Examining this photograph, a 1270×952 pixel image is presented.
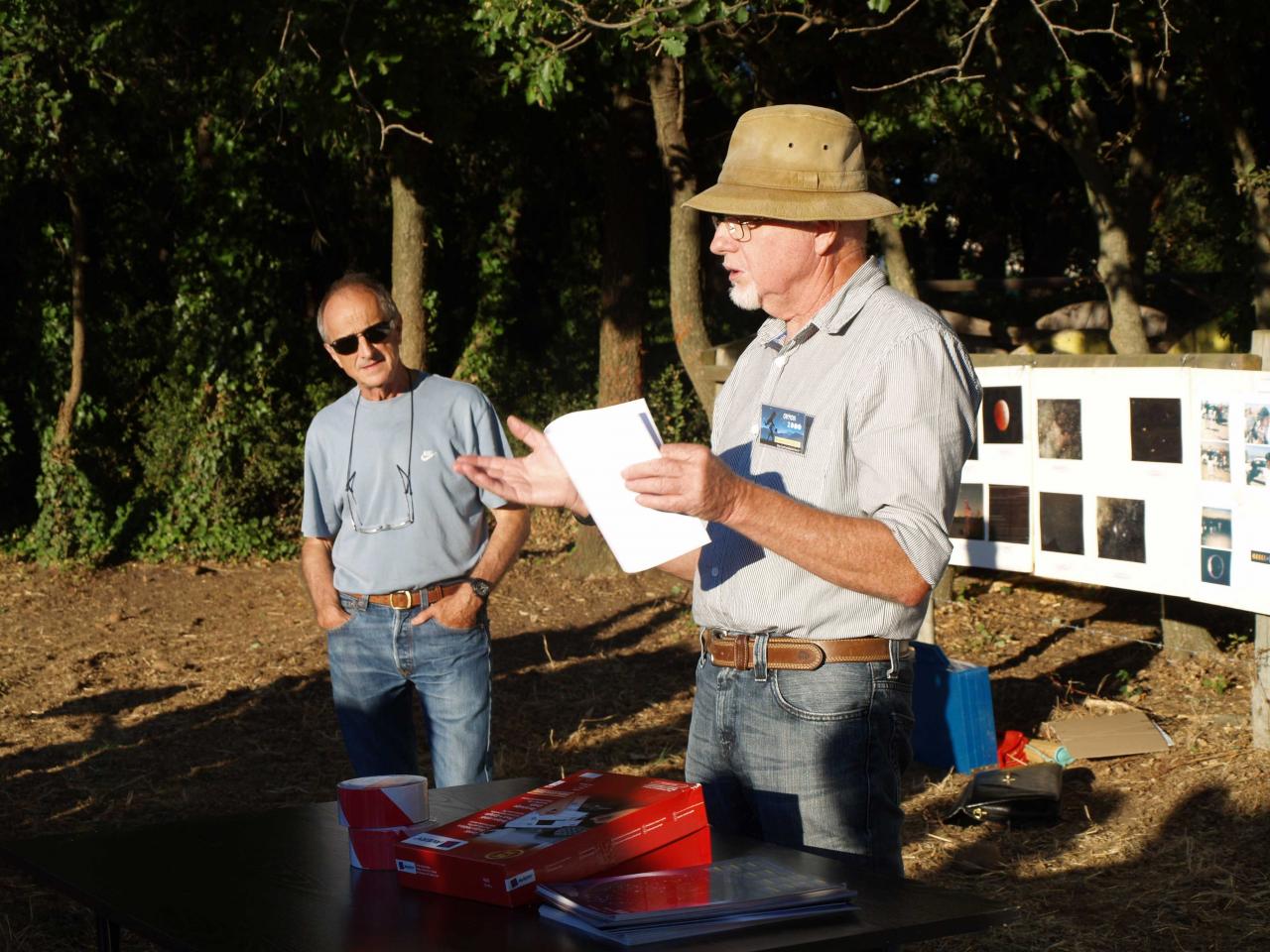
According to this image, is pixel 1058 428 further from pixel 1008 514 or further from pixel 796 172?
pixel 796 172

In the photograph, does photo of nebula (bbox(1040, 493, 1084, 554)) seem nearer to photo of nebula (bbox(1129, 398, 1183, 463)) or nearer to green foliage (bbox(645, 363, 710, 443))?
photo of nebula (bbox(1129, 398, 1183, 463))

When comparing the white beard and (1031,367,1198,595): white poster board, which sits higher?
the white beard

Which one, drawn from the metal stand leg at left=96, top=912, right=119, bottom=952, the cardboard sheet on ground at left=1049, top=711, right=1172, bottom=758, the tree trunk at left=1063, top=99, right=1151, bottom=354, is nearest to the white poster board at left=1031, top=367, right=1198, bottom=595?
the cardboard sheet on ground at left=1049, top=711, right=1172, bottom=758

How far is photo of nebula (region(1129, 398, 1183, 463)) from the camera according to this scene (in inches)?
266

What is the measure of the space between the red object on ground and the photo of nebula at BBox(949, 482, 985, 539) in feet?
4.38

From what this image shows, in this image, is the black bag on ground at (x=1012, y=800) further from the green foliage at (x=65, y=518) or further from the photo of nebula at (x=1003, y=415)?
the green foliage at (x=65, y=518)

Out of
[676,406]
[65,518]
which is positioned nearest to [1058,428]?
[676,406]

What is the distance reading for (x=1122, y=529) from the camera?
7.04 m

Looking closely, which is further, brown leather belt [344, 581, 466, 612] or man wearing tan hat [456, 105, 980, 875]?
brown leather belt [344, 581, 466, 612]

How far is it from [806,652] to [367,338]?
2193 millimetres

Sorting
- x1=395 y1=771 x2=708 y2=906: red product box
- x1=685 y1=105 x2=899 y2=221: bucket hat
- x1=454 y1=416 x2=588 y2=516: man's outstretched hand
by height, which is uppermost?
x1=685 y1=105 x2=899 y2=221: bucket hat

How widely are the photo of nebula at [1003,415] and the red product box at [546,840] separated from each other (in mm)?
5531

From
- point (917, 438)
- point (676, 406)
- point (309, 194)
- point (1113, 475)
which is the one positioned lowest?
point (1113, 475)

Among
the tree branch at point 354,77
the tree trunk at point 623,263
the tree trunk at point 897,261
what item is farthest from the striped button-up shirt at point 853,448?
the tree trunk at point 623,263
